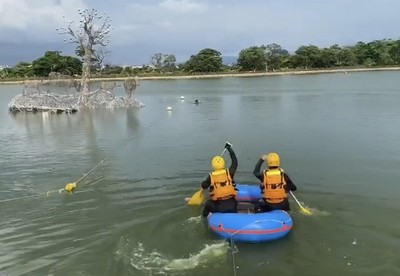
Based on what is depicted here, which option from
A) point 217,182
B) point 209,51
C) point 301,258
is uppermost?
point 209,51

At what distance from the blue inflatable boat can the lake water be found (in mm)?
169

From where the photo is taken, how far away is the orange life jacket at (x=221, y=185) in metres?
9.09

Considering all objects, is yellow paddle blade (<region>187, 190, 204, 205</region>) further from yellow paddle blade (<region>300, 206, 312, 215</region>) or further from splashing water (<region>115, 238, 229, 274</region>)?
yellow paddle blade (<region>300, 206, 312, 215</region>)

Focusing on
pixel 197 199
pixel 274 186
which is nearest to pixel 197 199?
pixel 197 199

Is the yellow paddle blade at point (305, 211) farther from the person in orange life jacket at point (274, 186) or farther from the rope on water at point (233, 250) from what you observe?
the rope on water at point (233, 250)

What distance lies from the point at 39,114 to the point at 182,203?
2594 centimetres

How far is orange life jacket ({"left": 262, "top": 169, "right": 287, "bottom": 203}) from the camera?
9.09 meters

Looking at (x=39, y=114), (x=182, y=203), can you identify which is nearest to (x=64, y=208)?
(x=182, y=203)

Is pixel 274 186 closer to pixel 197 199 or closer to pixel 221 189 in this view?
pixel 221 189

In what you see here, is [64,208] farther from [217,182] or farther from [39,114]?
[39,114]

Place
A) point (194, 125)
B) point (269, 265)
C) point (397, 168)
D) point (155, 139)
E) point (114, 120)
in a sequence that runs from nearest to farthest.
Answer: point (269, 265) < point (397, 168) < point (155, 139) < point (194, 125) < point (114, 120)

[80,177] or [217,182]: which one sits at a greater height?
[217,182]

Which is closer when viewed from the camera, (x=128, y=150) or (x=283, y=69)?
(x=128, y=150)

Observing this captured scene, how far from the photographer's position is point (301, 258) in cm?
797
